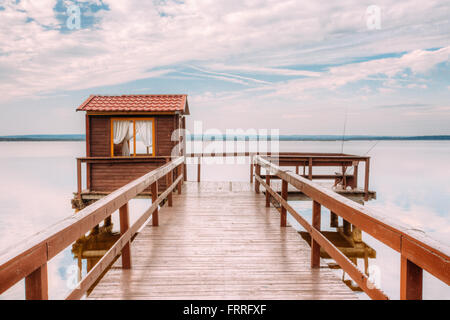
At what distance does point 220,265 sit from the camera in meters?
3.04

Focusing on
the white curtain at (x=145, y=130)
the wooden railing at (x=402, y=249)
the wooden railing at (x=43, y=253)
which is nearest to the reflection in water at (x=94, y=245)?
the white curtain at (x=145, y=130)

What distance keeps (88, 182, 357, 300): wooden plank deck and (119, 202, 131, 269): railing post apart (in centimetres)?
8

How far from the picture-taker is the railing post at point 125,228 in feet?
9.04

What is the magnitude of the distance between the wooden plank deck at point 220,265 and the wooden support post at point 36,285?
1.14 meters

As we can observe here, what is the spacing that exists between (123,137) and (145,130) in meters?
0.73

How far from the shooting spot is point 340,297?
2.37 m

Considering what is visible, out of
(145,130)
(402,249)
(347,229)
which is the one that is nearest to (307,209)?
(347,229)

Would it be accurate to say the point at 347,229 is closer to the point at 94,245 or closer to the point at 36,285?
the point at 94,245

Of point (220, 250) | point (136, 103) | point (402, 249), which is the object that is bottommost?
point (220, 250)

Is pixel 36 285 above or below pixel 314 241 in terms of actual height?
above

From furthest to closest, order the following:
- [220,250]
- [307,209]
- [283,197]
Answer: [307,209] < [283,197] < [220,250]

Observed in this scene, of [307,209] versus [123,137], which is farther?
[307,209]
